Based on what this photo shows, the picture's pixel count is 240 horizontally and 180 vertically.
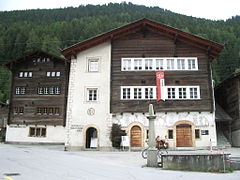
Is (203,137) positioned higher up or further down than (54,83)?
further down

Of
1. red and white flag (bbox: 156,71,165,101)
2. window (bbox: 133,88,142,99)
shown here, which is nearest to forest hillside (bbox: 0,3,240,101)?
red and white flag (bbox: 156,71,165,101)

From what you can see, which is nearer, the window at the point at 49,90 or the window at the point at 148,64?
the window at the point at 148,64

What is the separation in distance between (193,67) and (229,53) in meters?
36.0

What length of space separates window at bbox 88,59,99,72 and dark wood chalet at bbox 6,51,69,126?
11097 mm

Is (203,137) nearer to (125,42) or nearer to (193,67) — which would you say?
(193,67)

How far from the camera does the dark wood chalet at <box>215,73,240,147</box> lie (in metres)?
25.2

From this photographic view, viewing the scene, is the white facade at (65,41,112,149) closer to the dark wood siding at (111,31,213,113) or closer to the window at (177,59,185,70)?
the dark wood siding at (111,31,213,113)

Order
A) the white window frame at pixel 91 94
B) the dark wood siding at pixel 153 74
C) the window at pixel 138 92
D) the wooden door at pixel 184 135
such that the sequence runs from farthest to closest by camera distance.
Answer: the white window frame at pixel 91 94, the window at pixel 138 92, the dark wood siding at pixel 153 74, the wooden door at pixel 184 135

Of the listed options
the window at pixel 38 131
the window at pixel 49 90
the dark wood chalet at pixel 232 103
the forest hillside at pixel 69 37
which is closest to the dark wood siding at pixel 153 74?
the dark wood chalet at pixel 232 103

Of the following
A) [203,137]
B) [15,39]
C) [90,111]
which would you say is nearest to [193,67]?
[203,137]

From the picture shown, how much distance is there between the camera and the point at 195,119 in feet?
74.7

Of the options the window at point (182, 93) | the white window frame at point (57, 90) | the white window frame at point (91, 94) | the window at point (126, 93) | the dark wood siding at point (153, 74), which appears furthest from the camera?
the white window frame at point (57, 90)

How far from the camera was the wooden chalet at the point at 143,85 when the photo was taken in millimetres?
22750

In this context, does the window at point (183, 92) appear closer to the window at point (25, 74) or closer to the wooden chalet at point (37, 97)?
the wooden chalet at point (37, 97)
